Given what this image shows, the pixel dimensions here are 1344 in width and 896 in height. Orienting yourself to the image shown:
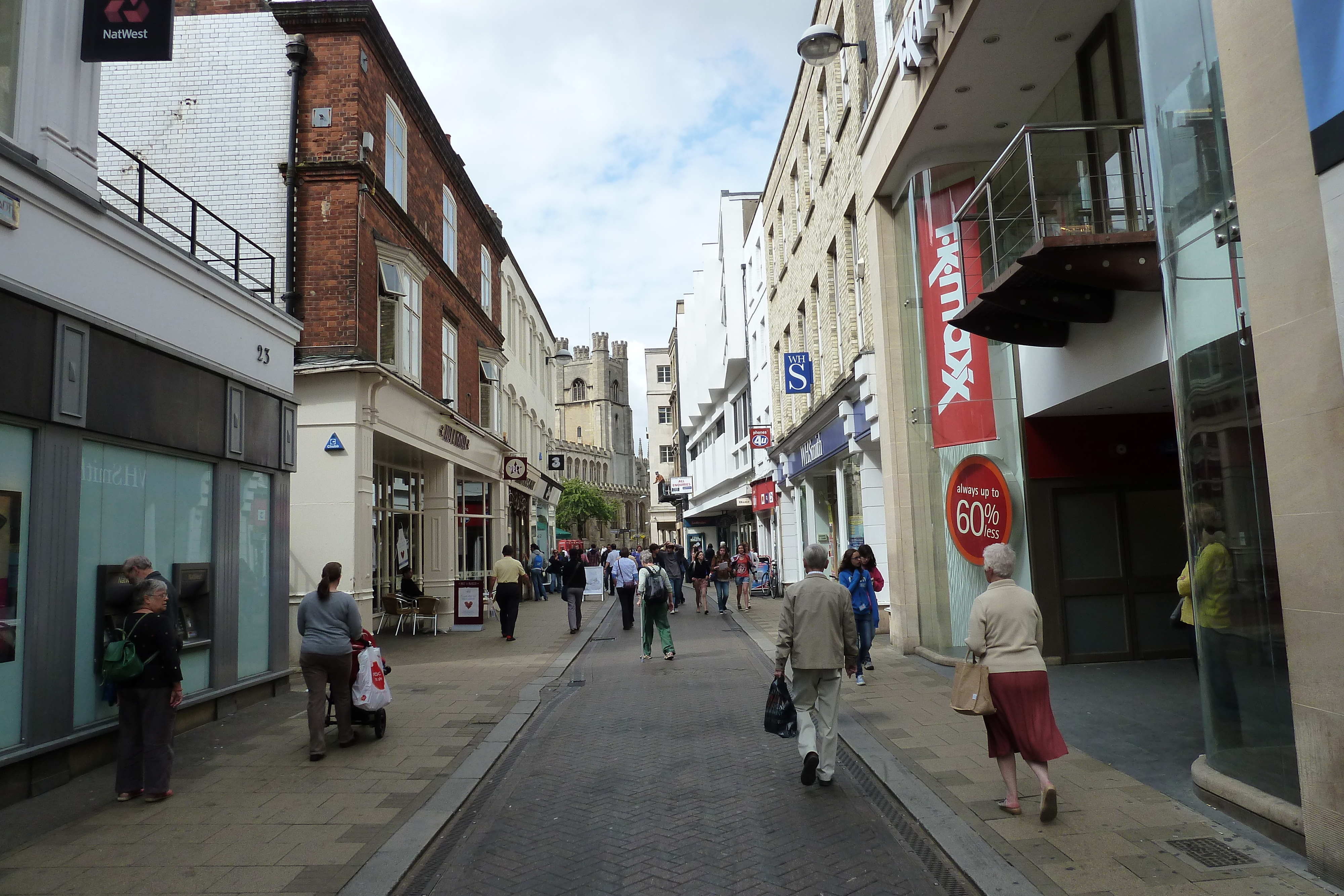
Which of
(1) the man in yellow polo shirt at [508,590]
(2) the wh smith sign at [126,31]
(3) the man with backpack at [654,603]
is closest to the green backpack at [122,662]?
(2) the wh smith sign at [126,31]

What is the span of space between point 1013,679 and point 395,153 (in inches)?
575

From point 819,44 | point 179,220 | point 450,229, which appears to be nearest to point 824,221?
point 819,44

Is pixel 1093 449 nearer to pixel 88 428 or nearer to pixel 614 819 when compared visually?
pixel 614 819

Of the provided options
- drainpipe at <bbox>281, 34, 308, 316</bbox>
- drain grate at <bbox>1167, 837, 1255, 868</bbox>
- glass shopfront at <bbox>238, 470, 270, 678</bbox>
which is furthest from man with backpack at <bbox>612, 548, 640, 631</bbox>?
drain grate at <bbox>1167, 837, 1255, 868</bbox>

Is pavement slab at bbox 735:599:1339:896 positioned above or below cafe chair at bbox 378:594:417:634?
below

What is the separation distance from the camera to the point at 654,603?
13.0 m

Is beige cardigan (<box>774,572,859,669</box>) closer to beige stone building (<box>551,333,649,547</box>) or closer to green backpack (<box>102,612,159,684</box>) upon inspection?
green backpack (<box>102,612,159,684</box>)

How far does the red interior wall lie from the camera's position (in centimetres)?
1062

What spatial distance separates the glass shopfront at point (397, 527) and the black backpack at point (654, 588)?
21.8 feet

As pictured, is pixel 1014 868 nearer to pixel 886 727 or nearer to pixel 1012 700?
pixel 1012 700

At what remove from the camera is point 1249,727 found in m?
5.26

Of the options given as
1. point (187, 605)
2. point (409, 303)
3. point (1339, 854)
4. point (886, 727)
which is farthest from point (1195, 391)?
point (409, 303)

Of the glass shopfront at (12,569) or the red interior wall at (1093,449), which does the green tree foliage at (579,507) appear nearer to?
the red interior wall at (1093,449)

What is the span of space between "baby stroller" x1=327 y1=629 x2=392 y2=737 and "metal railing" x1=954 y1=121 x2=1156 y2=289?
21.3 ft
